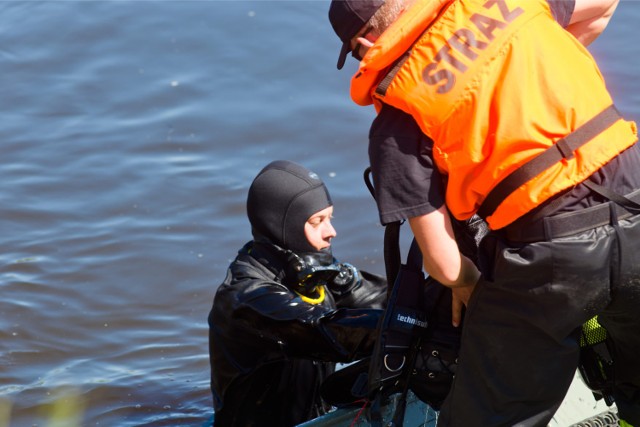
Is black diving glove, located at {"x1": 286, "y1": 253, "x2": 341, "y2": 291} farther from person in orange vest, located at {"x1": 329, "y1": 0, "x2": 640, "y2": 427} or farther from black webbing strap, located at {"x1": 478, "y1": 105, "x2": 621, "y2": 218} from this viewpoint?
black webbing strap, located at {"x1": 478, "y1": 105, "x2": 621, "y2": 218}

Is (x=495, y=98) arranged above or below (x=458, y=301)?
above

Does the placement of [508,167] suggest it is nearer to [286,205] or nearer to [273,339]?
[273,339]

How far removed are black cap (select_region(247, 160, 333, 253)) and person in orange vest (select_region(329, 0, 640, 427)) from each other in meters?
1.51

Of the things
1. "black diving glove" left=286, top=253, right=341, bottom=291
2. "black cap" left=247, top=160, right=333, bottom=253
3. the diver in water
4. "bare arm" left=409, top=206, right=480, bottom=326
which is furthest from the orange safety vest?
"black cap" left=247, top=160, right=333, bottom=253

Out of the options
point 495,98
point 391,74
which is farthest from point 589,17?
point 391,74

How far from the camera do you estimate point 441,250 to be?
3.03m

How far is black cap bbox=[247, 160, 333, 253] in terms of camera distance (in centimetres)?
453

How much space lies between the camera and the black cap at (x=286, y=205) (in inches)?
178

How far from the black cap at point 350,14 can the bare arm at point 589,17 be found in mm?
842

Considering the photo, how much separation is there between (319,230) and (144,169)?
167 inches

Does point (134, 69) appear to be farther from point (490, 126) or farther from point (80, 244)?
point (490, 126)

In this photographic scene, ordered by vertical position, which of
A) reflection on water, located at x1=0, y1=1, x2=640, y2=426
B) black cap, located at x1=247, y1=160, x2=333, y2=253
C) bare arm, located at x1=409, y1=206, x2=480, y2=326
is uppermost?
bare arm, located at x1=409, y1=206, x2=480, y2=326

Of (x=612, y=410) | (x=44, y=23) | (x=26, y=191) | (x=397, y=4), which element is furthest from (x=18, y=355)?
(x=44, y=23)

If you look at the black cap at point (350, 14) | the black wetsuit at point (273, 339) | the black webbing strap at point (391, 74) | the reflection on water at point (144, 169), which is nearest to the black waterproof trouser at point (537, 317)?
the black webbing strap at point (391, 74)
